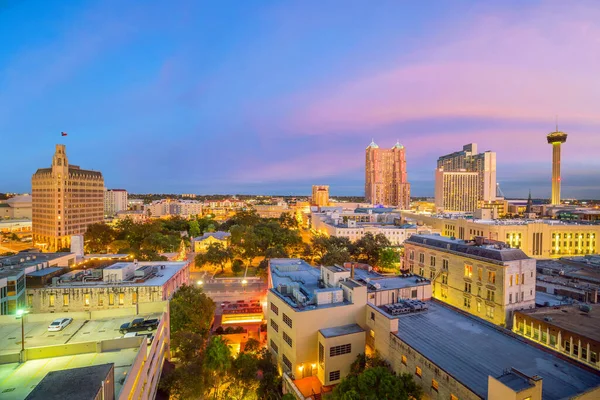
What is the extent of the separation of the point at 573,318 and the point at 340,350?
22.5m

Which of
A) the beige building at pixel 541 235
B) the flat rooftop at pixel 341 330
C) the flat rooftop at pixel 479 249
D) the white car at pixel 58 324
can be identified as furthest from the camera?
the beige building at pixel 541 235

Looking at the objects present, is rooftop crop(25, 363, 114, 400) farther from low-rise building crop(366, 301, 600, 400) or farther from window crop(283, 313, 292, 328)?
low-rise building crop(366, 301, 600, 400)

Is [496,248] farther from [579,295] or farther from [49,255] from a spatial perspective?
[49,255]

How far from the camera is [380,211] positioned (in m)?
150

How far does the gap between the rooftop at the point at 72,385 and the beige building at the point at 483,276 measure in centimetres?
3755

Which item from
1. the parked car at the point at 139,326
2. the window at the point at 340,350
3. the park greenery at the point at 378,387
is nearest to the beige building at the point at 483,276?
the window at the point at 340,350

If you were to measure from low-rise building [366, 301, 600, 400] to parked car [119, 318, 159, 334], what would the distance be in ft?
57.8

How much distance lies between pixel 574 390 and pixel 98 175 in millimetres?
128625

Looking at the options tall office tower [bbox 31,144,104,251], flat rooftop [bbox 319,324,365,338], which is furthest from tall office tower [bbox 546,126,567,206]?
tall office tower [bbox 31,144,104,251]

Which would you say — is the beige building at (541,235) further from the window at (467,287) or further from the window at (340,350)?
the window at (340,350)

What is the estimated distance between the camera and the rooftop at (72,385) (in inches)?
512

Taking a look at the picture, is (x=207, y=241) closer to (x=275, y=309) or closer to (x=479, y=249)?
(x=275, y=309)

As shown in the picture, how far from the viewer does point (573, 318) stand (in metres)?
29.7

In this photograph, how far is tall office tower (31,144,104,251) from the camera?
94.2 m
